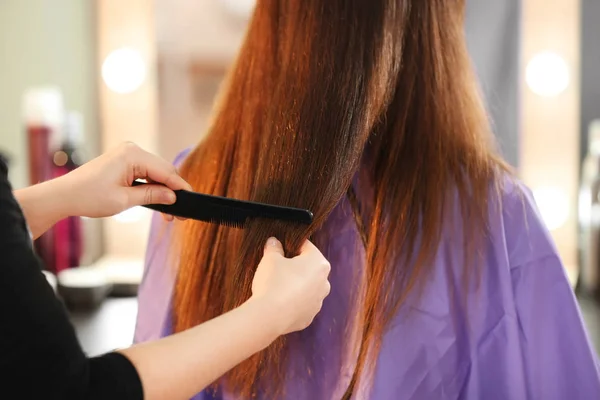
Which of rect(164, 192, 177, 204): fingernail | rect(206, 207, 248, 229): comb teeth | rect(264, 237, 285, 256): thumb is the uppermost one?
rect(164, 192, 177, 204): fingernail

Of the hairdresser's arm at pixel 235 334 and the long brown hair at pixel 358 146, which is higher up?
the long brown hair at pixel 358 146

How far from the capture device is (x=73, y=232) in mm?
1356

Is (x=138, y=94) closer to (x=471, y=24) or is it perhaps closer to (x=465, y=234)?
(x=471, y=24)

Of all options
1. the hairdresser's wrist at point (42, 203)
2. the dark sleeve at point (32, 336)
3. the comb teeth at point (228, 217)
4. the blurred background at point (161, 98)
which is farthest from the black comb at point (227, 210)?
the blurred background at point (161, 98)

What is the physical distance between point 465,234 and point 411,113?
145mm

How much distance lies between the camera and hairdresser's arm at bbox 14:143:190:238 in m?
0.67

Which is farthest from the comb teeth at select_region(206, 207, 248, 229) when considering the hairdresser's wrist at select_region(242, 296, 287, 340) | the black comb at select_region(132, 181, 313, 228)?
the hairdresser's wrist at select_region(242, 296, 287, 340)

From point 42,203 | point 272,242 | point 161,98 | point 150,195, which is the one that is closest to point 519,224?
point 272,242

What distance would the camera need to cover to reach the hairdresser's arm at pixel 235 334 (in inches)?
18.1

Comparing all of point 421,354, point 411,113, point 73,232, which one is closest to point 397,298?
point 421,354

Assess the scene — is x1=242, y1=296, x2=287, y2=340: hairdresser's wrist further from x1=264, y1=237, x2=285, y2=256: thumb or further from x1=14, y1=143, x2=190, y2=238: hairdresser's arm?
x1=14, y1=143, x2=190, y2=238: hairdresser's arm

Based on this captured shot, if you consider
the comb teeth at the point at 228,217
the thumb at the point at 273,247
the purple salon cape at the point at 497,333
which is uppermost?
the comb teeth at the point at 228,217

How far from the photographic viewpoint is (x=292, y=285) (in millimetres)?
535

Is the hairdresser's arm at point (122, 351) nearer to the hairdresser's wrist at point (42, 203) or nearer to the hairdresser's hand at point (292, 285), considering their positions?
the hairdresser's hand at point (292, 285)
